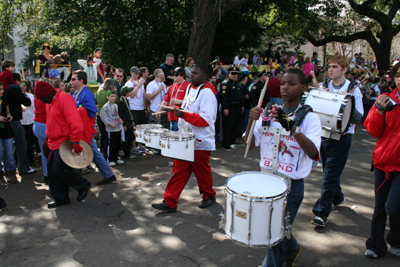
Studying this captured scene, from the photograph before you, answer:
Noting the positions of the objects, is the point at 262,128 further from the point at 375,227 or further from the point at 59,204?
the point at 59,204

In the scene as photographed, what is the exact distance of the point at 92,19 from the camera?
50.8 ft

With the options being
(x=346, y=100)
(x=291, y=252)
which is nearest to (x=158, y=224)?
(x=291, y=252)

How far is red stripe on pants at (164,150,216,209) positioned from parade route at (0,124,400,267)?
9.7 inches

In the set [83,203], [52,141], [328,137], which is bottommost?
[83,203]

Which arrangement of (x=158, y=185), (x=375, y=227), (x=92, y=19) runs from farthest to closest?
(x=92, y=19)
(x=158, y=185)
(x=375, y=227)

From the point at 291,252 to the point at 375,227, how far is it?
1143 mm

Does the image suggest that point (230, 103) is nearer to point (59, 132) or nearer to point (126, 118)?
point (126, 118)

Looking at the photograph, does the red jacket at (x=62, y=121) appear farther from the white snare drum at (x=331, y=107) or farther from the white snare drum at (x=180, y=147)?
the white snare drum at (x=331, y=107)

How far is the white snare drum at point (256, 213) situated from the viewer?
2787 millimetres

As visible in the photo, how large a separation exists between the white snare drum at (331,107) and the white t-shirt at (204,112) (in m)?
1.38

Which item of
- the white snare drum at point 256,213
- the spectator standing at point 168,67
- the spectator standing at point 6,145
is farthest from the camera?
the spectator standing at point 168,67

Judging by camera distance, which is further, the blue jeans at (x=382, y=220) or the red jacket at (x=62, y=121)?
the red jacket at (x=62, y=121)

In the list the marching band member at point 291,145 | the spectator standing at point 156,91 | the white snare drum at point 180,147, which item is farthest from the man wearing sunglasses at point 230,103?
the marching band member at point 291,145

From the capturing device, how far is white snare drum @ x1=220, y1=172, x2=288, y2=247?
9.14 feet
